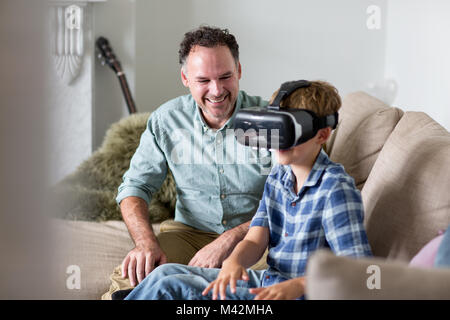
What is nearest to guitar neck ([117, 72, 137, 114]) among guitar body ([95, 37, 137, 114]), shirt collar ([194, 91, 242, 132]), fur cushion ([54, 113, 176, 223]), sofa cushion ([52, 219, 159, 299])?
guitar body ([95, 37, 137, 114])

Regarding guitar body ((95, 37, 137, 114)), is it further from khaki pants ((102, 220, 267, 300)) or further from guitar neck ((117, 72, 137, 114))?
khaki pants ((102, 220, 267, 300))

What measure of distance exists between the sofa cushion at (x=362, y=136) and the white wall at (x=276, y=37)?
170 centimetres

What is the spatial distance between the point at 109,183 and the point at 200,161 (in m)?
0.68

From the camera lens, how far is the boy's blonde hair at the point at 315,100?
104 cm

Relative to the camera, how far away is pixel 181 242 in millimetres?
1658

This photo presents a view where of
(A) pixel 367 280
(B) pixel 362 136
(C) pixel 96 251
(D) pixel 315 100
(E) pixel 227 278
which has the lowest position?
(C) pixel 96 251

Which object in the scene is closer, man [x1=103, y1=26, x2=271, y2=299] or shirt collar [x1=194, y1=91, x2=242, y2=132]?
man [x1=103, y1=26, x2=271, y2=299]

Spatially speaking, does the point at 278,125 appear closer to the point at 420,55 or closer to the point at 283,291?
the point at 283,291

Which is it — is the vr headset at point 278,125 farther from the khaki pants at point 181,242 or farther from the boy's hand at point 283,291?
the khaki pants at point 181,242

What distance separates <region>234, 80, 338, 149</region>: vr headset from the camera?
958mm

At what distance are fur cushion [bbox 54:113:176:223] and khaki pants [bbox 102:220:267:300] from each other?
0.39m


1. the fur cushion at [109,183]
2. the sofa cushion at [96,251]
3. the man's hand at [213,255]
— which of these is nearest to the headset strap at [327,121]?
the man's hand at [213,255]

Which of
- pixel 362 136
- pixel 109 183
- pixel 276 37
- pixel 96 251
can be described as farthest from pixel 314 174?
pixel 276 37
